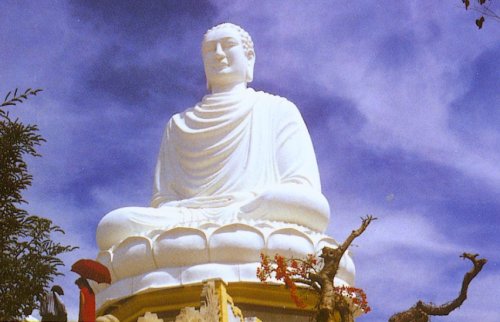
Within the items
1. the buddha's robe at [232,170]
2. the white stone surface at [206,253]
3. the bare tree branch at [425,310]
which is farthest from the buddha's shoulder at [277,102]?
the bare tree branch at [425,310]

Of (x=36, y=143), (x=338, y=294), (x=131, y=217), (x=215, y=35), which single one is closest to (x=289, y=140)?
(x=215, y=35)

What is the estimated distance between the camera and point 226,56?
11.0 meters

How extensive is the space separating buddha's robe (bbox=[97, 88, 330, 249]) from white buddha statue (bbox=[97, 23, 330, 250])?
0.01m

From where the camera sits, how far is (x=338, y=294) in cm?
548

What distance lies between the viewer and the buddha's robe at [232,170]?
9.10 meters

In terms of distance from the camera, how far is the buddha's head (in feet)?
35.9

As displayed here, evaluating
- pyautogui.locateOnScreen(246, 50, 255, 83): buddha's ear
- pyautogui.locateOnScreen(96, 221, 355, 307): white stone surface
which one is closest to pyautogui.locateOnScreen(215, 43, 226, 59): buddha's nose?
pyautogui.locateOnScreen(246, 50, 255, 83): buddha's ear

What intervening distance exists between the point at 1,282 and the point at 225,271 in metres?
2.70

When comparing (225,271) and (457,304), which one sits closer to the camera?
(457,304)

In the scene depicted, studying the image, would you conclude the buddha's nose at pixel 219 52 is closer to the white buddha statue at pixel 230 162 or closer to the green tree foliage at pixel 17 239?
the white buddha statue at pixel 230 162

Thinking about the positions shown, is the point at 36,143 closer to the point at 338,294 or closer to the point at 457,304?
the point at 338,294

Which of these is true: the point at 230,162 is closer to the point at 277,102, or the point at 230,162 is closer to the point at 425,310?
the point at 277,102

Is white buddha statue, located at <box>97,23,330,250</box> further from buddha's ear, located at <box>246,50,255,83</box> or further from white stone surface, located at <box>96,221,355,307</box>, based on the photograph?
white stone surface, located at <box>96,221,355,307</box>

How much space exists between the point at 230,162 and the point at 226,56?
156 cm
